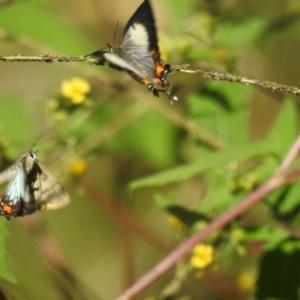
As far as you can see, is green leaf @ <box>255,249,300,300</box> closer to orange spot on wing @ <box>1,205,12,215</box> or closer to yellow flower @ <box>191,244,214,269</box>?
yellow flower @ <box>191,244,214,269</box>

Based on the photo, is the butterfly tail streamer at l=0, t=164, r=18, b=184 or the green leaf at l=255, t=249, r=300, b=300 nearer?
the butterfly tail streamer at l=0, t=164, r=18, b=184

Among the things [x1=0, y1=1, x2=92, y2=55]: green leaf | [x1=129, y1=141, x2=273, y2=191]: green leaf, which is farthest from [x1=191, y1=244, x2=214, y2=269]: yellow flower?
[x1=0, y1=1, x2=92, y2=55]: green leaf

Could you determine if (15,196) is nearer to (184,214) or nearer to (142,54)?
(142,54)

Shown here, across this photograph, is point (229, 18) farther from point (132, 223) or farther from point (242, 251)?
point (242, 251)

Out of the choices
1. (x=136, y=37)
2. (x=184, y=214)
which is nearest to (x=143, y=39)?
(x=136, y=37)

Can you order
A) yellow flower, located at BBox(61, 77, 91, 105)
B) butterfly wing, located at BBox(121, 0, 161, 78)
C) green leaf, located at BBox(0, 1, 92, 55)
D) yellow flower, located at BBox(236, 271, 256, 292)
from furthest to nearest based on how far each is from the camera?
green leaf, located at BBox(0, 1, 92, 55)
yellow flower, located at BBox(236, 271, 256, 292)
yellow flower, located at BBox(61, 77, 91, 105)
butterfly wing, located at BBox(121, 0, 161, 78)

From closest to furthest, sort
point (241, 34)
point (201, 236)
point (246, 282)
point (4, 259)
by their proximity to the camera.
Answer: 1. point (4, 259)
2. point (201, 236)
3. point (246, 282)
4. point (241, 34)
